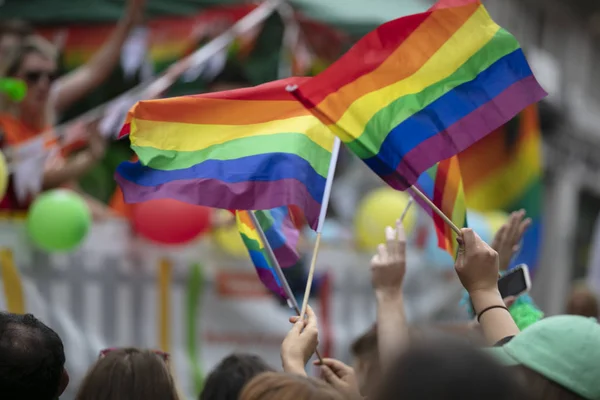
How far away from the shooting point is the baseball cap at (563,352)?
241 cm

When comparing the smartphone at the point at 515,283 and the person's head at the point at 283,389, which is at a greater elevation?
the person's head at the point at 283,389

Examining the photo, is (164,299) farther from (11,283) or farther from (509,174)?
(509,174)

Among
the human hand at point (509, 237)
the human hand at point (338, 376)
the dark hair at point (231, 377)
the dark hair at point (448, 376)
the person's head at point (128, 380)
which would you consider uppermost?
the dark hair at point (448, 376)

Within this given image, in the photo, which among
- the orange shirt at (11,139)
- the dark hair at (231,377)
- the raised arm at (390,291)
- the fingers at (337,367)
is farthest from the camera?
the orange shirt at (11,139)

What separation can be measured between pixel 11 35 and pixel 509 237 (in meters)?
3.74

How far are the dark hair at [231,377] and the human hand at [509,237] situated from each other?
106 centimetres

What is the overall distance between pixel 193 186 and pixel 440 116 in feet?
3.11

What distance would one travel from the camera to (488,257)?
323 cm

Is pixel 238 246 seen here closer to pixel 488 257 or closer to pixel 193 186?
pixel 193 186

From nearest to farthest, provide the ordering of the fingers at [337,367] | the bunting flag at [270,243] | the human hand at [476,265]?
1. the human hand at [476,265]
2. the fingers at [337,367]
3. the bunting flag at [270,243]

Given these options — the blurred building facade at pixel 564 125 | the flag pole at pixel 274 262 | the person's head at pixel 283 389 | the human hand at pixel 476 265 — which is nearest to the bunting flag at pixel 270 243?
the flag pole at pixel 274 262

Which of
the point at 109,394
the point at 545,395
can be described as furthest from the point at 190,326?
the point at 545,395

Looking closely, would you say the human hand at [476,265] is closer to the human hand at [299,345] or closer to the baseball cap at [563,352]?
the human hand at [299,345]

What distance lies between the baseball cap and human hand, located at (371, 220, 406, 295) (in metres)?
1.12
